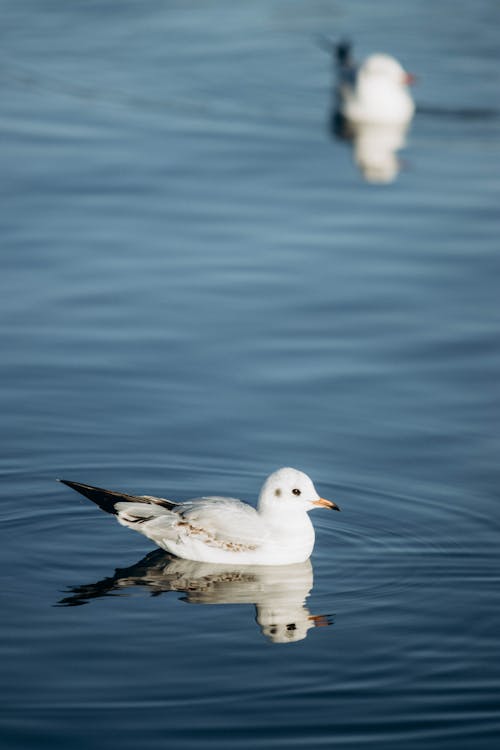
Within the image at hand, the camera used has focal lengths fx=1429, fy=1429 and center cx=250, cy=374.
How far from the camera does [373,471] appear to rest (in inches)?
361

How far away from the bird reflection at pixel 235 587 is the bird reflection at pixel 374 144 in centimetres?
842

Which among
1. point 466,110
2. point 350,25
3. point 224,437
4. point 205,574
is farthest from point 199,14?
point 205,574

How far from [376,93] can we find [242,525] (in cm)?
1140

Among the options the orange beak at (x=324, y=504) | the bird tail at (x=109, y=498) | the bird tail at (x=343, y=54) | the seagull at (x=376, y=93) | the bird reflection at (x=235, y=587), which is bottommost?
the bird reflection at (x=235, y=587)

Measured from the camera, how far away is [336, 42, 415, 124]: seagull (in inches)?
717

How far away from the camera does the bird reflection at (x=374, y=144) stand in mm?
16156

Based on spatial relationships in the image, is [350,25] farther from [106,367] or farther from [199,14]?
[106,367]

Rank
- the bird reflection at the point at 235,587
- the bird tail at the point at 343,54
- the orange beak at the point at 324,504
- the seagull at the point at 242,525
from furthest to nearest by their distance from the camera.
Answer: the bird tail at the point at 343,54
the seagull at the point at 242,525
the orange beak at the point at 324,504
the bird reflection at the point at 235,587

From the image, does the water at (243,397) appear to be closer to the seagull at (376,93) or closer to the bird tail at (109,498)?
the bird tail at (109,498)

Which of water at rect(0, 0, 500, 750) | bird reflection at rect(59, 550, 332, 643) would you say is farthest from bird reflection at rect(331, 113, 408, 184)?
bird reflection at rect(59, 550, 332, 643)

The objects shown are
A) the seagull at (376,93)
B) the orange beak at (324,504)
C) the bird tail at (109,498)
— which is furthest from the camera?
the seagull at (376,93)

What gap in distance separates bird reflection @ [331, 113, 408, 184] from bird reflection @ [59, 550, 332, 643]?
842 cm

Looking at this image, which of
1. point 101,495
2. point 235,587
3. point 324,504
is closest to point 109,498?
point 101,495

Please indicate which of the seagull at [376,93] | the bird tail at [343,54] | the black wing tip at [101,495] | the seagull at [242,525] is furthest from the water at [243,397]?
the bird tail at [343,54]
